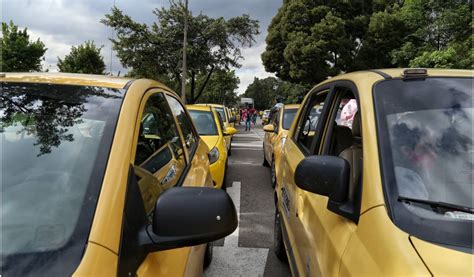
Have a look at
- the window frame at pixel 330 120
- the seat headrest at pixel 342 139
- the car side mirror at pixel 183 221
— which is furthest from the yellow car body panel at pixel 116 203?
the seat headrest at pixel 342 139

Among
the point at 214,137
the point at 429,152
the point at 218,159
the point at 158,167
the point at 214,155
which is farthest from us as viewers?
the point at 214,137

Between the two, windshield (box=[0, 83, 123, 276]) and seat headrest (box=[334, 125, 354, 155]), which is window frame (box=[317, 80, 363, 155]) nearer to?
→ seat headrest (box=[334, 125, 354, 155])

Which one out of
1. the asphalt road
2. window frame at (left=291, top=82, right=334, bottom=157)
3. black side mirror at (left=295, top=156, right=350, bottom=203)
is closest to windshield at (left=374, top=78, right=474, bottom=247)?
black side mirror at (left=295, top=156, right=350, bottom=203)

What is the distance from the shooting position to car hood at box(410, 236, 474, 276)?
3.90 feet

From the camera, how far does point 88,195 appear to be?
4.52 ft

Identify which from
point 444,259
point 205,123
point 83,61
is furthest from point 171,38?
point 444,259

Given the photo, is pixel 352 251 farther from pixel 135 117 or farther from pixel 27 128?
pixel 27 128

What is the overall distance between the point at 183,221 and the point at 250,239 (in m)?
3.38

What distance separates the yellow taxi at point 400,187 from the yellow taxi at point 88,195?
0.54m

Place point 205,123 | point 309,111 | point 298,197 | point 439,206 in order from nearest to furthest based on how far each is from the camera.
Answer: point 439,206 < point 298,197 < point 309,111 < point 205,123

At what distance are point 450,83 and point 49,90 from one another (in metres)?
2.04

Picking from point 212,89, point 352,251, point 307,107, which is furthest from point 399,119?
point 212,89

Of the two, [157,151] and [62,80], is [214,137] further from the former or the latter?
[62,80]

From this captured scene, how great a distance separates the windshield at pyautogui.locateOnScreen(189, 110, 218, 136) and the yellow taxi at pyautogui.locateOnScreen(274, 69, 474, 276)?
5.11 meters
